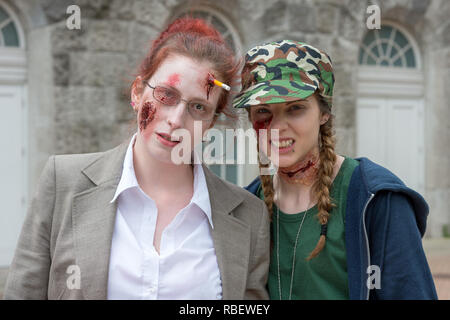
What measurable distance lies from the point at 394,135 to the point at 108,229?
718 centimetres

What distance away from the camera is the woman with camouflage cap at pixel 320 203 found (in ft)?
6.01

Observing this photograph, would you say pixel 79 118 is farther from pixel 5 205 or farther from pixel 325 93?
pixel 325 93

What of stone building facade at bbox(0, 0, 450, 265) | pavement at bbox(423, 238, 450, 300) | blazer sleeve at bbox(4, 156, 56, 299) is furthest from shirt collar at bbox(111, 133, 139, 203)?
pavement at bbox(423, 238, 450, 300)

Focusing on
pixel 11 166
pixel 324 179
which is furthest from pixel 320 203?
pixel 11 166

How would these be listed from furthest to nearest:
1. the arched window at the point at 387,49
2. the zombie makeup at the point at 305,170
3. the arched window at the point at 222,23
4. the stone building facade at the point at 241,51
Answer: the arched window at the point at 387,49
the arched window at the point at 222,23
the stone building facade at the point at 241,51
the zombie makeup at the point at 305,170

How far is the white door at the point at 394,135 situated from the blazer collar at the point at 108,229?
6246mm

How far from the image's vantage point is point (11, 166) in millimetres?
6234

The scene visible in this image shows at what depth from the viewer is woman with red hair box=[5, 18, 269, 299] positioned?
1757mm

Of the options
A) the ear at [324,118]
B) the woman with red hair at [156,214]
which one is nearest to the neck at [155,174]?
the woman with red hair at [156,214]

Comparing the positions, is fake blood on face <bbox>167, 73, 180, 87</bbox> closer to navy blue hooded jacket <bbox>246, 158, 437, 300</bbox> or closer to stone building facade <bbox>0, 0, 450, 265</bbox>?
navy blue hooded jacket <bbox>246, 158, 437, 300</bbox>

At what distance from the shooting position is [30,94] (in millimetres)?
6148

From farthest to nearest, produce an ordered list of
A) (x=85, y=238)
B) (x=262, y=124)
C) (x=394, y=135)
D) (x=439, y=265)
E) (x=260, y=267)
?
1. (x=394, y=135)
2. (x=439, y=265)
3. (x=262, y=124)
4. (x=260, y=267)
5. (x=85, y=238)

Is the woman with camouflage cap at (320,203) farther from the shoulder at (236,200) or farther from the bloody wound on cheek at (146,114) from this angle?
the bloody wound on cheek at (146,114)

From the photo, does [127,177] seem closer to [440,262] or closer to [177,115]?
[177,115]
